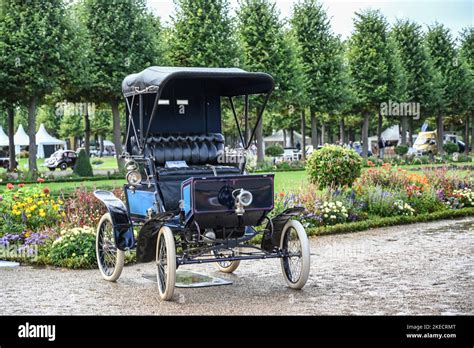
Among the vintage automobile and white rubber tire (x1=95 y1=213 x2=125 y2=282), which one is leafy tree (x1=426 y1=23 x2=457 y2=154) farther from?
white rubber tire (x1=95 y1=213 x2=125 y2=282)

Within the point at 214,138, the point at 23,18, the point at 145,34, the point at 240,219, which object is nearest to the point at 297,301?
the point at 240,219

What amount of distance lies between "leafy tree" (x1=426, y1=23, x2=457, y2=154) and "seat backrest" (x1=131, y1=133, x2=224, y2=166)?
144 feet

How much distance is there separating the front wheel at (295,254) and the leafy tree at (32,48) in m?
24.3

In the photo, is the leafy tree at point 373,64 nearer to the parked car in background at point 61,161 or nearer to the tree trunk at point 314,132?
the tree trunk at point 314,132

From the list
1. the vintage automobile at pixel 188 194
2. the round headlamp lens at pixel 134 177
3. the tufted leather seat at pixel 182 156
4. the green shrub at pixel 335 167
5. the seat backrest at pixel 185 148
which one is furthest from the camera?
the green shrub at pixel 335 167

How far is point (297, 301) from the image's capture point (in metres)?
8.48

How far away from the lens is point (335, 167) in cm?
1808

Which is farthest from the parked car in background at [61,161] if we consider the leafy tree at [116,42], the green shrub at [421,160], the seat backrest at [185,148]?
the seat backrest at [185,148]

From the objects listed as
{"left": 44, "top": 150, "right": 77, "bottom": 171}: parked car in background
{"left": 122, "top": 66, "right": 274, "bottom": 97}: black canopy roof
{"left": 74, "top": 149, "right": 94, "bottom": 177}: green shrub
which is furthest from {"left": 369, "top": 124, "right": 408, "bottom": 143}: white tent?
{"left": 122, "top": 66, "right": 274, "bottom": 97}: black canopy roof

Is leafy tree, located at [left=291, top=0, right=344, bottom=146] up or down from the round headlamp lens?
up

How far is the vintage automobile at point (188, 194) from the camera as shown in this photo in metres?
8.74

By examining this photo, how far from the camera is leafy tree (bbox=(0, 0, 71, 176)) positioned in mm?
31578
